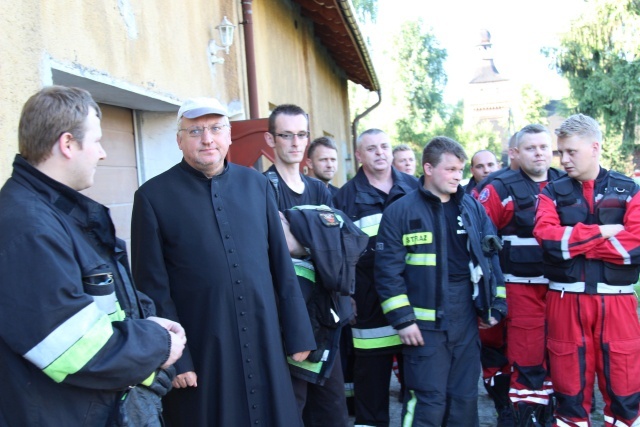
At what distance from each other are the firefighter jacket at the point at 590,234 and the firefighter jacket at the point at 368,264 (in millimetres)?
1033

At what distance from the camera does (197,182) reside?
281 cm

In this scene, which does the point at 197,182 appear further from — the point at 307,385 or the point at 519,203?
the point at 519,203

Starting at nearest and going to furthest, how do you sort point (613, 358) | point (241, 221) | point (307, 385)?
point (241, 221), point (307, 385), point (613, 358)

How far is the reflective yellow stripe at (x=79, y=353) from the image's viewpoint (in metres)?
1.76

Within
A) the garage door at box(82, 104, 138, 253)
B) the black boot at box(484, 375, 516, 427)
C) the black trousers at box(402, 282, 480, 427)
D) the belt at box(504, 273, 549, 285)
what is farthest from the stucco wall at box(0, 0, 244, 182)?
the black boot at box(484, 375, 516, 427)

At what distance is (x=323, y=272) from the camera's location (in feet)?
9.99

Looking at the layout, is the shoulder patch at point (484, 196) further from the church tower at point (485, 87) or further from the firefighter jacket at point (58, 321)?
the church tower at point (485, 87)

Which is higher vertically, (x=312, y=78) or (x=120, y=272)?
(x=312, y=78)

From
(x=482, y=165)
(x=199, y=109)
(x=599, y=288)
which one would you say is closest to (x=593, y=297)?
(x=599, y=288)

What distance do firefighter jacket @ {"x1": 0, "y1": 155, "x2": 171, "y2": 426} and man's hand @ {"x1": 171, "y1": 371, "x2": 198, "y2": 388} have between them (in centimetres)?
61

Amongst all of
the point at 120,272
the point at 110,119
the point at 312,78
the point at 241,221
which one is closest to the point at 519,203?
the point at 241,221

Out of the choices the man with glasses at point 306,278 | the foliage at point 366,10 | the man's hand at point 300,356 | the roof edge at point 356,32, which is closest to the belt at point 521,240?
the man with glasses at point 306,278

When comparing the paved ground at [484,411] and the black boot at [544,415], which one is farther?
the paved ground at [484,411]

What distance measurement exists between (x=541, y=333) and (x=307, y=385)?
223 centimetres
